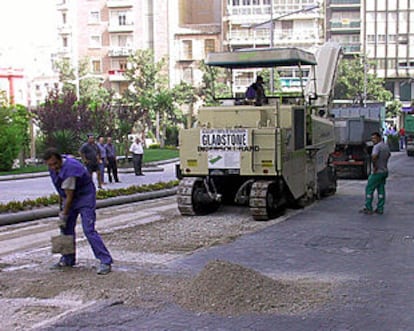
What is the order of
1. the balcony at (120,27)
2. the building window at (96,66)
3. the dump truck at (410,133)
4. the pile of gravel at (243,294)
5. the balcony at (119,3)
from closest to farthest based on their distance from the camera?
the pile of gravel at (243,294) < the dump truck at (410,133) < the balcony at (119,3) < the balcony at (120,27) < the building window at (96,66)

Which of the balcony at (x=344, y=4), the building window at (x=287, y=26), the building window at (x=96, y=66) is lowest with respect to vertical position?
the building window at (x=96, y=66)

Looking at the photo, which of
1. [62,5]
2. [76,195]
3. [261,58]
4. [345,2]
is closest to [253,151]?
[261,58]

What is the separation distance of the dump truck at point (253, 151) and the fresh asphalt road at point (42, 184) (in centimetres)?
534

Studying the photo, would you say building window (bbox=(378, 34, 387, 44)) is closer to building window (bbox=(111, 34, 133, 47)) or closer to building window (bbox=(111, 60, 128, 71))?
building window (bbox=(111, 34, 133, 47))

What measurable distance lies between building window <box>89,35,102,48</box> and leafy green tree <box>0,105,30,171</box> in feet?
157

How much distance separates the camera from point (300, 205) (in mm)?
15758

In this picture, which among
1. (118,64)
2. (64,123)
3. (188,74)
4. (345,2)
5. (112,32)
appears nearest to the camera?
(64,123)

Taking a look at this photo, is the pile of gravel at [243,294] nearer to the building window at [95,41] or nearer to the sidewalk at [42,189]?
the sidewalk at [42,189]

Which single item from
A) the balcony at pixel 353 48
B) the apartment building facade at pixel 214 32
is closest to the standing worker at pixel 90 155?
the apartment building facade at pixel 214 32

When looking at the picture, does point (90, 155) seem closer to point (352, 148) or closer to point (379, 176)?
point (379, 176)

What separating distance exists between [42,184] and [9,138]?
18.7 ft

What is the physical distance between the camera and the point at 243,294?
738cm

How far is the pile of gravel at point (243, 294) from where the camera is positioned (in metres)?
7.10

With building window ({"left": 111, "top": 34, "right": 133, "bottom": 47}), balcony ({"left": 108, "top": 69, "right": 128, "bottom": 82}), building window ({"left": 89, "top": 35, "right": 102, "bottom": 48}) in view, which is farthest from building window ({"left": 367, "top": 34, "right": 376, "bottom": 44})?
building window ({"left": 89, "top": 35, "right": 102, "bottom": 48})
